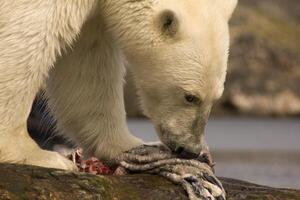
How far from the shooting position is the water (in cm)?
1788

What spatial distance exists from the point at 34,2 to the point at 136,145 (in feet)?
4.63

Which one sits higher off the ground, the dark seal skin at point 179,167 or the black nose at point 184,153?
the black nose at point 184,153

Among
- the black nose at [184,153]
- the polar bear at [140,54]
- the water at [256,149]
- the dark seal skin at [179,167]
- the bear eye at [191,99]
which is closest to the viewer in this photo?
the dark seal skin at [179,167]

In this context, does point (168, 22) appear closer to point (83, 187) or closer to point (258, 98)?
point (83, 187)

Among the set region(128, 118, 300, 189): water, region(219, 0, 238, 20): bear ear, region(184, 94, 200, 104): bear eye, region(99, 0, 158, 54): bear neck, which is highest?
region(128, 118, 300, 189): water

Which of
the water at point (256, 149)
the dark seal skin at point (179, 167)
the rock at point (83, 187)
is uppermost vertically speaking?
the water at point (256, 149)

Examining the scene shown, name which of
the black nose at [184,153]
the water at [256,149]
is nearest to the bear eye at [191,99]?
the black nose at [184,153]

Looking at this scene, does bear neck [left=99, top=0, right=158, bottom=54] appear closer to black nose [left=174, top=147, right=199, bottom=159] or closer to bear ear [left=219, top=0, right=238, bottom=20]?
bear ear [left=219, top=0, right=238, bottom=20]

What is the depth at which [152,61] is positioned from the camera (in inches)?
277

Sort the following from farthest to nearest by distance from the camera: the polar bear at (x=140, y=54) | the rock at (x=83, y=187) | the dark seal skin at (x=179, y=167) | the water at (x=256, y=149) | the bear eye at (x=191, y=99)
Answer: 1. the water at (x=256, y=149)
2. the bear eye at (x=191, y=99)
3. the polar bear at (x=140, y=54)
4. the dark seal skin at (x=179, y=167)
5. the rock at (x=83, y=187)

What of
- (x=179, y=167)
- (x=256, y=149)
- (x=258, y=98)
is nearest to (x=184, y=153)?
(x=179, y=167)

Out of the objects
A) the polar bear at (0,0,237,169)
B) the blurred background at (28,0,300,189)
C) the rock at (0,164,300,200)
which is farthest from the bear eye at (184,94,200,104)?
the blurred background at (28,0,300,189)

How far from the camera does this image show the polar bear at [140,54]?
6797 mm

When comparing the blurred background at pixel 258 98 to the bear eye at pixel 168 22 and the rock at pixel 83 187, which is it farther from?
the rock at pixel 83 187
